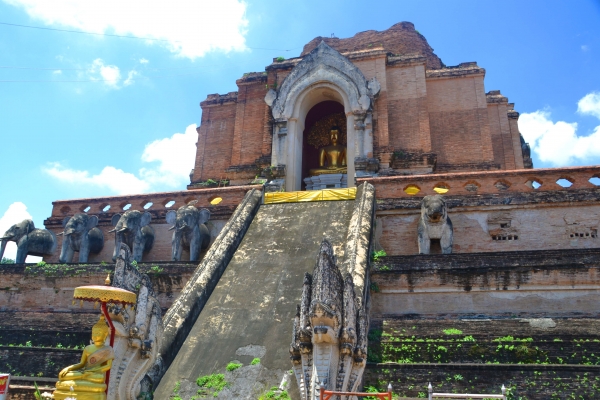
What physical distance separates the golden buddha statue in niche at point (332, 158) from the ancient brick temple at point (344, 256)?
79 mm

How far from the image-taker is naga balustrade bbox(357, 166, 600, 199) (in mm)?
13594

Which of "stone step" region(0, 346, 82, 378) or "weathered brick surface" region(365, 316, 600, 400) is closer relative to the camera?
"weathered brick surface" region(365, 316, 600, 400)

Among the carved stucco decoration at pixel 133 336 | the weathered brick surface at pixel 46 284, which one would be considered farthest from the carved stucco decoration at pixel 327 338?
the weathered brick surface at pixel 46 284

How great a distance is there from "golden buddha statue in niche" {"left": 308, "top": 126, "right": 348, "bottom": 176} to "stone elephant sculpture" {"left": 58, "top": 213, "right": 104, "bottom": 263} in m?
9.17

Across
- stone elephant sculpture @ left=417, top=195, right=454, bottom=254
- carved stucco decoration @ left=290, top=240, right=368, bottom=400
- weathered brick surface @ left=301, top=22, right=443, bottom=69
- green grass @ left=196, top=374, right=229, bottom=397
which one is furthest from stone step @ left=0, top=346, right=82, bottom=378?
weathered brick surface @ left=301, top=22, right=443, bottom=69

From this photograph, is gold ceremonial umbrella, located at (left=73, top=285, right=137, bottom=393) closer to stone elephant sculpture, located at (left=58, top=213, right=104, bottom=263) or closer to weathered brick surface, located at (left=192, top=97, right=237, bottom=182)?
stone elephant sculpture, located at (left=58, top=213, right=104, bottom=263)

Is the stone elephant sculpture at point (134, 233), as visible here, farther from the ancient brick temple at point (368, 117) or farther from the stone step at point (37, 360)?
the ancient brick temple at point (368, 117)

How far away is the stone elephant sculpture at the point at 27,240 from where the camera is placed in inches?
577

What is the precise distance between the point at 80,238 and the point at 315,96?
32.6ft

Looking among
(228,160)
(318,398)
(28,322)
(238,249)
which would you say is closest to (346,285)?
(318,398)

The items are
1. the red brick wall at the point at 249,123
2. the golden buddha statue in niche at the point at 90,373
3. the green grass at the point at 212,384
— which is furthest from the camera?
the red brick wall at the point at 249,123

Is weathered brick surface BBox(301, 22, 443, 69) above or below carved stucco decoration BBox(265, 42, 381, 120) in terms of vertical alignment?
above

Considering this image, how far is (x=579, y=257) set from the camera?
34.4ft

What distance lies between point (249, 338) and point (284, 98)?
12419mm
